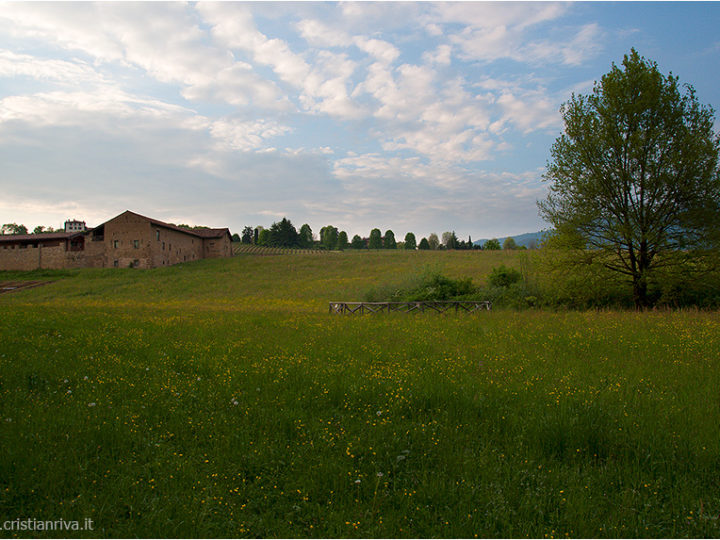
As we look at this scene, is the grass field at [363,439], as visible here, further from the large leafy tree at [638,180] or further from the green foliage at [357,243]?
the green foliage at [357,243]

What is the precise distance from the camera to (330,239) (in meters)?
149

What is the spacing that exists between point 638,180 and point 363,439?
22.2 m

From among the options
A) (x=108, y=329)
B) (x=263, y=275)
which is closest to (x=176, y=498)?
(x=108, y=329)

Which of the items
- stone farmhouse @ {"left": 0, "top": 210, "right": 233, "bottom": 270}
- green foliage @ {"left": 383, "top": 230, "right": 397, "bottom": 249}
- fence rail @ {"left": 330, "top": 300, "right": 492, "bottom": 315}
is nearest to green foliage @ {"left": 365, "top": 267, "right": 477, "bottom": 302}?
fence rail @ {"left": 330, "top": 300, "right": 492, "bottom": 315}

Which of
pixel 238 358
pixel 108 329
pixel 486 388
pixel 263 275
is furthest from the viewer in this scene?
pixel 263 275

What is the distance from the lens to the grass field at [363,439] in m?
4.01

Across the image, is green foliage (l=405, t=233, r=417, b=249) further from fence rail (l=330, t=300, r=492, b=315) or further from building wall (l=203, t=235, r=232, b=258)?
fence rail (l=330, t=300, r=492, b=315)

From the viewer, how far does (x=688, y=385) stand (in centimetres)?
711

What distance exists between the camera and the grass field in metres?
4.01

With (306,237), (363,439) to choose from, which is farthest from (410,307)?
(306,237)

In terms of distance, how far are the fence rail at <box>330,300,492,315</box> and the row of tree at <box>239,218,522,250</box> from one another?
95209 millimetres

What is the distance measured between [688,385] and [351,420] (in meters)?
6.43

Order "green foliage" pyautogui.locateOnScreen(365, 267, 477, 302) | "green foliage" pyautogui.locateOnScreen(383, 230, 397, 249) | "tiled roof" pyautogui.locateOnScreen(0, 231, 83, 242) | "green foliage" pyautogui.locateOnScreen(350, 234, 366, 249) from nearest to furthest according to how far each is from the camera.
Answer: "green foliage" pyautogui.locateOnScreen(365, 267, 477, 302)
"tiled roof" pyautogui.locateOnScreen(0, 231, 83, 242)
"green foliage" pyautogui.locateOnScreen(350, 234, 366, 249)
"green foliage" pyautogui.locateOnScreen(383, 230, 397, 249)

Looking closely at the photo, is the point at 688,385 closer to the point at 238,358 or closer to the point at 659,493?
the point at 659,493
